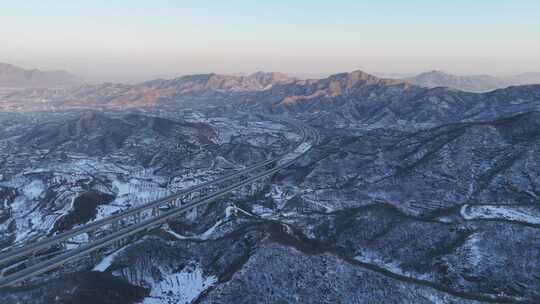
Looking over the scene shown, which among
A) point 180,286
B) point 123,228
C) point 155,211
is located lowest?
point 155,211

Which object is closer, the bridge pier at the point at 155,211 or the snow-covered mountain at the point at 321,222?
the snow-covered mountain at the point at 321,222

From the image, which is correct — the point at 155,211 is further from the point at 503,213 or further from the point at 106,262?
the point at 503,213

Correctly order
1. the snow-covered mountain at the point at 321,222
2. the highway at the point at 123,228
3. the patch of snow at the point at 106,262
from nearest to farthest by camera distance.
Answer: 1. the snow-covered mountain at the point at 321,222
2. the highway at the point at 123,228
3. the patch of snow at the point at 106,262

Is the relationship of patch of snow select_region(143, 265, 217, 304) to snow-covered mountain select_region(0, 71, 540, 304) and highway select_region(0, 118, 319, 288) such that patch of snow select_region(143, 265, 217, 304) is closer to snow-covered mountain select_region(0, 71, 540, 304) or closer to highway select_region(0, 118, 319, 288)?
snow-covered mountain select_region(0, 71, 540, 304)

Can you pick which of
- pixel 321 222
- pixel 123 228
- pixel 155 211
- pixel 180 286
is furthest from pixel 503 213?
pixel 155 211

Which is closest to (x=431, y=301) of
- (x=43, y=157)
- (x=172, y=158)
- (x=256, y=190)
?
(x=256, y=190)

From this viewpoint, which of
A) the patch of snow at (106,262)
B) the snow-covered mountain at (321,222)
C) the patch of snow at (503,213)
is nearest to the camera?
the snow-covered mountain at (321,222)

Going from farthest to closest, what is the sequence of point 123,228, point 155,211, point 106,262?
point 155,211 < point 123,228 < point 106,262

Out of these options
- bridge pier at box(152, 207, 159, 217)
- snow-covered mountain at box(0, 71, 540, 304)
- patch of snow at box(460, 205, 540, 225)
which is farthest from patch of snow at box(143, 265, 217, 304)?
patch of snow at box(460, 205, 540, 225)

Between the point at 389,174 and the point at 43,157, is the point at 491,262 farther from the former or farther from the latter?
the point at 43,157

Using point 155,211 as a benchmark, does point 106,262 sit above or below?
above

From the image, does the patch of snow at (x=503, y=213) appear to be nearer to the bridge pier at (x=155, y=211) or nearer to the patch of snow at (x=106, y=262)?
the patch of snow at (x=106, y=262)

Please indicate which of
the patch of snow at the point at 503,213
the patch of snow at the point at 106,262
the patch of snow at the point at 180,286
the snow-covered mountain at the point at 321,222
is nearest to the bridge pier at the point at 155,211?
the snow-covered mountain at the point at 321,222
